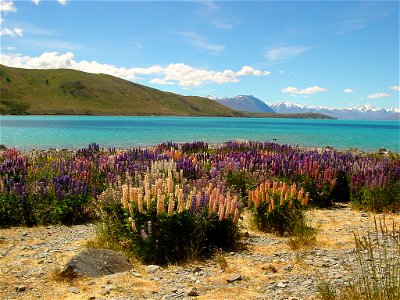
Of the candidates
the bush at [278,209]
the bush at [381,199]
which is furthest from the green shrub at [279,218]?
the bush at [381,199]

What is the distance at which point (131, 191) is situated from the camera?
8250 mm

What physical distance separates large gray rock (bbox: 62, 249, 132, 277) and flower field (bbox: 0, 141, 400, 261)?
0.54 metres

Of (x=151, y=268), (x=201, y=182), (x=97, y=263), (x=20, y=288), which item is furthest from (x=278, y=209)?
(x=20, y=288)

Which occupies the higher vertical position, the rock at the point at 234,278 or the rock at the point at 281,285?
the rock at the point at 281,285

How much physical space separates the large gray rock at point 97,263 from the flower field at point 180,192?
1.77 ft

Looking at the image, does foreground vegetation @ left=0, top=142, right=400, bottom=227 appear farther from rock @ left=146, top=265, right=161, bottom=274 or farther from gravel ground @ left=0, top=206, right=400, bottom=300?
rock @ left=146, top=265, right=161, bottom=274

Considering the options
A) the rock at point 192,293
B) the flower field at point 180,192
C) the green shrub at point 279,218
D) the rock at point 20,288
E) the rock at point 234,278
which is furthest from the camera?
the green shrub at point 279,218

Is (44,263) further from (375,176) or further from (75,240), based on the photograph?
(375,176)

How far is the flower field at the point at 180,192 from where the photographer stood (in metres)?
8.13

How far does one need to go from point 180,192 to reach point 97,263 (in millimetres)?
2058

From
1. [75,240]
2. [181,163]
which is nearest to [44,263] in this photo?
[75,240]

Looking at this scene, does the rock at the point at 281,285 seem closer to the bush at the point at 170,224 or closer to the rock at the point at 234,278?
the rock at the point at 234,278

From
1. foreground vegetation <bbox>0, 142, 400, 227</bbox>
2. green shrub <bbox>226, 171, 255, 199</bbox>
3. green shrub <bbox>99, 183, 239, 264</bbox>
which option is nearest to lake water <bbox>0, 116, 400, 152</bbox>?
foreground vegetation <bbox>0, 142, 400, 227</bbox>

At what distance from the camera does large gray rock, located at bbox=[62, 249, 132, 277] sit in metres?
7.16
